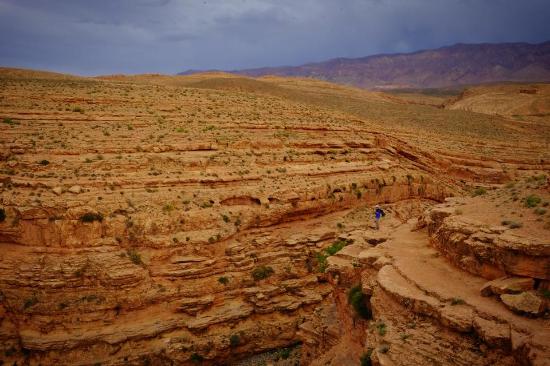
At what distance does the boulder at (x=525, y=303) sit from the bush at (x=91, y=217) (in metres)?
15.3

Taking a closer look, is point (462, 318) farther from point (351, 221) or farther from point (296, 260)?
point (351, 221)

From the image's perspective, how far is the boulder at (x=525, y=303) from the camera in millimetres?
9055

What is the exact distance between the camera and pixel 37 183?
61.5 ft

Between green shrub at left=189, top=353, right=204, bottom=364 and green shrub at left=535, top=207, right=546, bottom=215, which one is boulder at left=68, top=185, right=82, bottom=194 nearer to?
green shrub at left=189, top=353, right=204, bottom=364

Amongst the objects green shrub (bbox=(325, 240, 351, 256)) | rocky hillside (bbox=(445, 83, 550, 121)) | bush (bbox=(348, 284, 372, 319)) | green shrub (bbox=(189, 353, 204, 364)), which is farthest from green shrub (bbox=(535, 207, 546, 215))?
rocky hillside (bbox=(445, 83, 550, 121))

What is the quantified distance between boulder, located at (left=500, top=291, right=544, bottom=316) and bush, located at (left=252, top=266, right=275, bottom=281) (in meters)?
11.8

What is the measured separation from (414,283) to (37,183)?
1595 centimetres

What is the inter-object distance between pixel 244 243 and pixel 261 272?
62.2 inches

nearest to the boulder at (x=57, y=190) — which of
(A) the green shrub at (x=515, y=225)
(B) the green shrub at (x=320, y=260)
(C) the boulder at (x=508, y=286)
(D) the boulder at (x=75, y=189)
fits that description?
(D) the boulder at (x=75, y=189)

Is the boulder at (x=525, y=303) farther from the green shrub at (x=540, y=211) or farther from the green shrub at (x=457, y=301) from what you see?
the green shrub at (x=540, y=211)

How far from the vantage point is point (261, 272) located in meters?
19.9

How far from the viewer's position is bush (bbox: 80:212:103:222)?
18.0 metres

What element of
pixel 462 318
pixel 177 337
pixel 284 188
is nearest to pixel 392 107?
pixel 284 188

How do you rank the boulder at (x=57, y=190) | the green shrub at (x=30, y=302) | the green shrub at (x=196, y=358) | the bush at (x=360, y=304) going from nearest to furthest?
the bush at (x=360, y=304), the green shrub at (x=30, y=302), the green shrub at (x=196, y=358), the boulder at (x=57, y=190)
